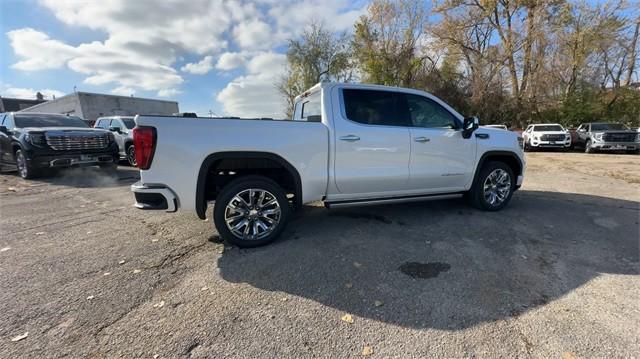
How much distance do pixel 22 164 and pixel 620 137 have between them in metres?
23.1

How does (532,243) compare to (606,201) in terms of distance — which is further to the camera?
(606,201)

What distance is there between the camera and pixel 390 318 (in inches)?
94.0

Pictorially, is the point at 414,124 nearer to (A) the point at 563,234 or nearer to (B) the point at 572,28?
(A) the point at 563,234

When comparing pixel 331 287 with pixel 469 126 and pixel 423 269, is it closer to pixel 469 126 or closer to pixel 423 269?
pixel 423 269

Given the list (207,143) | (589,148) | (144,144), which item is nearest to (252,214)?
(207,143)

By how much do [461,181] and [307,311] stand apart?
3355mm

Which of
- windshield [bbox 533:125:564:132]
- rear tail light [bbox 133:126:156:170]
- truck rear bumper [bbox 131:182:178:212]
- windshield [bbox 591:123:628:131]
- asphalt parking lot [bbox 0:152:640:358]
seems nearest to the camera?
asphalt parking lot [bbox 0:152:640:358]

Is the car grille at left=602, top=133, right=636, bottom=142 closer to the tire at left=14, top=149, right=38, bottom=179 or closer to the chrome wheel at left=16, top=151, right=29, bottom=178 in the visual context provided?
the tire at left=14, top=149, right=38, bottom=179

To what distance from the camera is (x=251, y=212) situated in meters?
3.70

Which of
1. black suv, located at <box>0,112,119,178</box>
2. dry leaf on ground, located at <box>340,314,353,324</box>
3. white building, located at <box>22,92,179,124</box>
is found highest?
white building, located at <box>22,92,179,124</box>

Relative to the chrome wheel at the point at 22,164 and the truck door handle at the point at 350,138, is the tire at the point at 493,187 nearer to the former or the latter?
the truck door handle at the point at 350,138

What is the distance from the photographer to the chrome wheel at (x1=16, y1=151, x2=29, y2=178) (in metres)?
8.05

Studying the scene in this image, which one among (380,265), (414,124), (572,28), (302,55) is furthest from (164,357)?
(302,55)

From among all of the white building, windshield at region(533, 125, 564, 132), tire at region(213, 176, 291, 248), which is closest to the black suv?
tire at region(213, 176, 291, 248)
